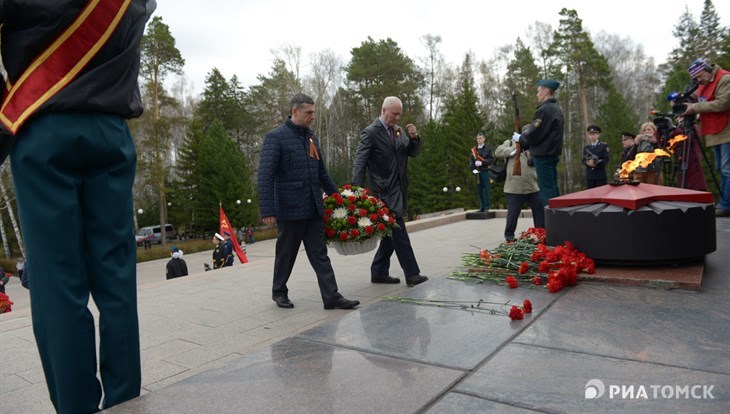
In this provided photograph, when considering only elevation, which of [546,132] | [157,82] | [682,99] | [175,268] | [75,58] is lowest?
[175,268]

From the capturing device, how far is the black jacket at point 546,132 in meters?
6.31

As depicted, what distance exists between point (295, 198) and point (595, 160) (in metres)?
8.89

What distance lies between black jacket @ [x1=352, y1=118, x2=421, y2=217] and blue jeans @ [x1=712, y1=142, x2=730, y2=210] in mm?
4106

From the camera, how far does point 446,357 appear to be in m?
2.26

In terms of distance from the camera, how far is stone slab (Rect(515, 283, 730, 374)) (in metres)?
2.17

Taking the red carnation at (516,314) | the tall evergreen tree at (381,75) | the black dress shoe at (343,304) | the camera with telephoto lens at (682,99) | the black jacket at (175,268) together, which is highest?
the tall evergreen tree at (381,75)

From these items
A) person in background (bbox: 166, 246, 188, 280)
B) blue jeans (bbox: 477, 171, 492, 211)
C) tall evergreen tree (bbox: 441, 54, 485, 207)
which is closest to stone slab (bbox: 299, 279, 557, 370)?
blue jeans (bbox: 477, 171, 492, 211)

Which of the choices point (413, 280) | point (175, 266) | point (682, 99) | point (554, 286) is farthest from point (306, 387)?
point (175, 266)

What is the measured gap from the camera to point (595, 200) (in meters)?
4.04

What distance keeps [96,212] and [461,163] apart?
3689 cm

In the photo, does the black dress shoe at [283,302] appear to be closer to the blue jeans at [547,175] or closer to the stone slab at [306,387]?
the stone slab at [306,387]

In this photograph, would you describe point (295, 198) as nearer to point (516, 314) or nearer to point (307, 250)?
point (307, 250)

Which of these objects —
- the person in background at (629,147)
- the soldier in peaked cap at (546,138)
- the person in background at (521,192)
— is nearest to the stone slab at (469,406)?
the soldier in peaked cap at (546,138)

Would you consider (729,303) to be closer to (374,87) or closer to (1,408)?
(1,408)
